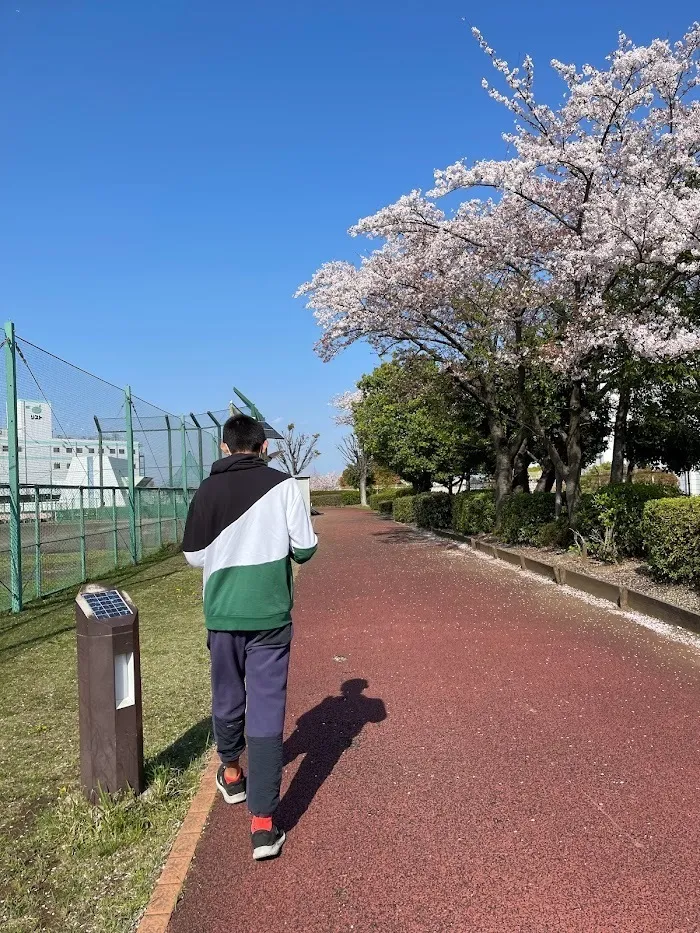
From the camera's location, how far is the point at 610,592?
336 inches

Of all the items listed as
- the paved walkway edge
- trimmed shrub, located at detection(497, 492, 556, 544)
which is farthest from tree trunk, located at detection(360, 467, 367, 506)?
the paved walkway edge

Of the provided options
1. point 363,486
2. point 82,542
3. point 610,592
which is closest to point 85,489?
point 82,542

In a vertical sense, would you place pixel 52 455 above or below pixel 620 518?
above

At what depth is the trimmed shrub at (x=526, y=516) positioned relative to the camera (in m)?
14.2

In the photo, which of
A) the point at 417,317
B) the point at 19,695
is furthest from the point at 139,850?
Result: the point at 417,317

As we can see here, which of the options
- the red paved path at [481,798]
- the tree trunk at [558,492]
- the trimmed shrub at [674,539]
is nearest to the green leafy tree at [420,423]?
the tree trunk at [558,492]

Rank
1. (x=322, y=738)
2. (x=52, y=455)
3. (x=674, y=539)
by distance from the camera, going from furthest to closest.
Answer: (x=52, y=455), (x=674, y=539), (x=322, y=738)

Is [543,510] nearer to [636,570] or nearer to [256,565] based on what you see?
[636,570]

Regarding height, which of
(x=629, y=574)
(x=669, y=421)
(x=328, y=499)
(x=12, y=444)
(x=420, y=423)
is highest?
(x=420, y=423)

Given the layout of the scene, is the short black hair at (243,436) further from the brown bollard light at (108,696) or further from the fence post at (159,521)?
the fence post at (159,521)

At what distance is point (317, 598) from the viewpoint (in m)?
9.88

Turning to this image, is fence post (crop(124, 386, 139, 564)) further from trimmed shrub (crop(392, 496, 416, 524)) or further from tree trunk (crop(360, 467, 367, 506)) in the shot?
tree trunk (crop(360, 467, 367, 506))

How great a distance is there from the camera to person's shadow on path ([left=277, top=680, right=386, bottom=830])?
3.47m

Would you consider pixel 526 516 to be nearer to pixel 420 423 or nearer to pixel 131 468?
pixel 131 468
